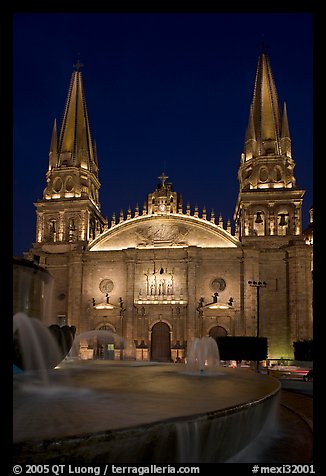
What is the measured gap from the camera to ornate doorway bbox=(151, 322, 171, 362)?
40375 millimetres

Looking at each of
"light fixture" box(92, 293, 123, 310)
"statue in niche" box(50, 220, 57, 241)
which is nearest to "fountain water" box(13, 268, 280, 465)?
"light fixture" box(92, 293, 123, 310)

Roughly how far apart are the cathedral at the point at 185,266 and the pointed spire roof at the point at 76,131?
10.1 feet

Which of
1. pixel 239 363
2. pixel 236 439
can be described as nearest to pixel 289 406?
pixel 236 439

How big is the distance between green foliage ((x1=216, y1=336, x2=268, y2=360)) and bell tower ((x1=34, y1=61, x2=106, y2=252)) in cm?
1662

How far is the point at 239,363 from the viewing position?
31672 millimetres

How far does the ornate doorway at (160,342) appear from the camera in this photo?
40375 millimetres

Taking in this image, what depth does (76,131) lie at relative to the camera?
47969mm

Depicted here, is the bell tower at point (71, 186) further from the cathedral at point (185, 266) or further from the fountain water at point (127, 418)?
the fountain water at point (127, 418)

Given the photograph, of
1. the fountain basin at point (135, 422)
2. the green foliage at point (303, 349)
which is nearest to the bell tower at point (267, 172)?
the green foliage at point (303, 349)

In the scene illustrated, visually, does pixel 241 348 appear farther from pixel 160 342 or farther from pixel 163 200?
pixel 163 200

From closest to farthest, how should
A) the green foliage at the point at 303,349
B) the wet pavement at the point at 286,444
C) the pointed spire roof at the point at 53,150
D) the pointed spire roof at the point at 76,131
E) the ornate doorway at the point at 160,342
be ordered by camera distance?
the wet pavement at the point at 286,444, the green foliage at the point at 303,349, the ornate doorway at the point at 160,342, the pointed spire roof at the point at 76,131, the pointed spire roof at the point at 53,150

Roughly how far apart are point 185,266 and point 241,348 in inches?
396

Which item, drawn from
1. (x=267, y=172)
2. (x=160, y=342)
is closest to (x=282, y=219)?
(x=267, y=172)

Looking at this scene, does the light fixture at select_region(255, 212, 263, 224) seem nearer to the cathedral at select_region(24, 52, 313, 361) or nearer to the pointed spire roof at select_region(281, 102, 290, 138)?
the cathedral at select_region(24, 52, 313, 361)
